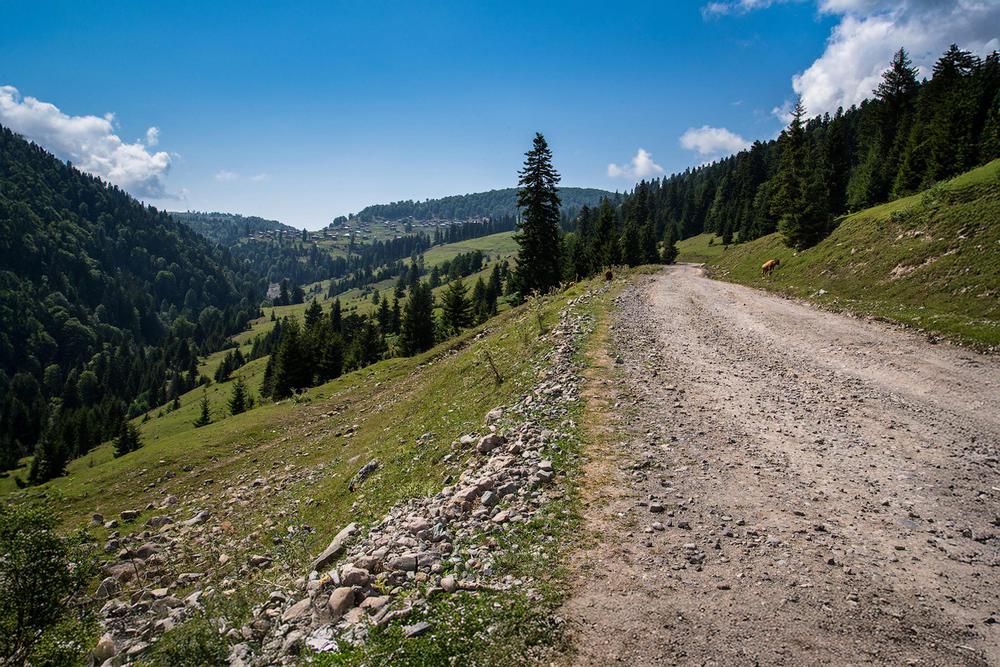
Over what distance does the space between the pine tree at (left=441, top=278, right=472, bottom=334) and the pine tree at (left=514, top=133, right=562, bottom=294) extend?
23.0m

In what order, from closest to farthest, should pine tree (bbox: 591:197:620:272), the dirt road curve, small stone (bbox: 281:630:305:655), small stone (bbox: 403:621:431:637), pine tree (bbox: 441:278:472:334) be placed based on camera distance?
the dirt road curve < small stone (bbox: 403:621:431:637) < small stone (bbox: 281:630:305:655) < pine tree (bbox: 441:278:472:334) < pine tree (bbox: 591:197:620:272)

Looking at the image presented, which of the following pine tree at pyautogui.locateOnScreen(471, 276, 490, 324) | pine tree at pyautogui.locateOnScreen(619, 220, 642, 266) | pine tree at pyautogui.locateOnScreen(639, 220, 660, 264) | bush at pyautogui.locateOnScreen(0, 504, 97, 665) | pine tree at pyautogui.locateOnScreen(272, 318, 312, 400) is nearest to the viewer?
bush at pyautogui.locateOnScreen(0, 504, 97, 665)

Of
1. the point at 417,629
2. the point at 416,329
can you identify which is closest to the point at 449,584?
the point at 417,629

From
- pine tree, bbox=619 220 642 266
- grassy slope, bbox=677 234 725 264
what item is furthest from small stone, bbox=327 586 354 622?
grassy slope, bbox=677 234 725 264

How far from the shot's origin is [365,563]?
831 centimetres

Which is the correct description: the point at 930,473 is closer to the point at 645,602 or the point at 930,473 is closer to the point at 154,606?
the point at 645,602

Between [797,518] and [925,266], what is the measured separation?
2735cm

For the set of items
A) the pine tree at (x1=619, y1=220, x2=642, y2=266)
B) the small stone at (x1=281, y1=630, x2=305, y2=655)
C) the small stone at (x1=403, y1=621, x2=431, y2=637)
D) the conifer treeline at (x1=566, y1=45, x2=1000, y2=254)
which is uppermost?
the conifer treeline at (x1=566, y1=45, x2=1000, y2=254)

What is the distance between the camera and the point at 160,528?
20.6 meters

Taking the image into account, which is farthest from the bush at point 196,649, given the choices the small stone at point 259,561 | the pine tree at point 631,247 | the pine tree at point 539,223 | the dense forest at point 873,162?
the pine tree at point 631,247

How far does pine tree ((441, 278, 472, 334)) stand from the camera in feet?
237

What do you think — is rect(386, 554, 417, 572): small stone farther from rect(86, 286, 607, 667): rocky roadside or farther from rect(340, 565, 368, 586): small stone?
rect(340, 565, 368, 586): small stone

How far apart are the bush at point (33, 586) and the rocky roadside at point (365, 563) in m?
1.08

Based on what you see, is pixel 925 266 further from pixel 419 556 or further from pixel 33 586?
pixel 33 586
